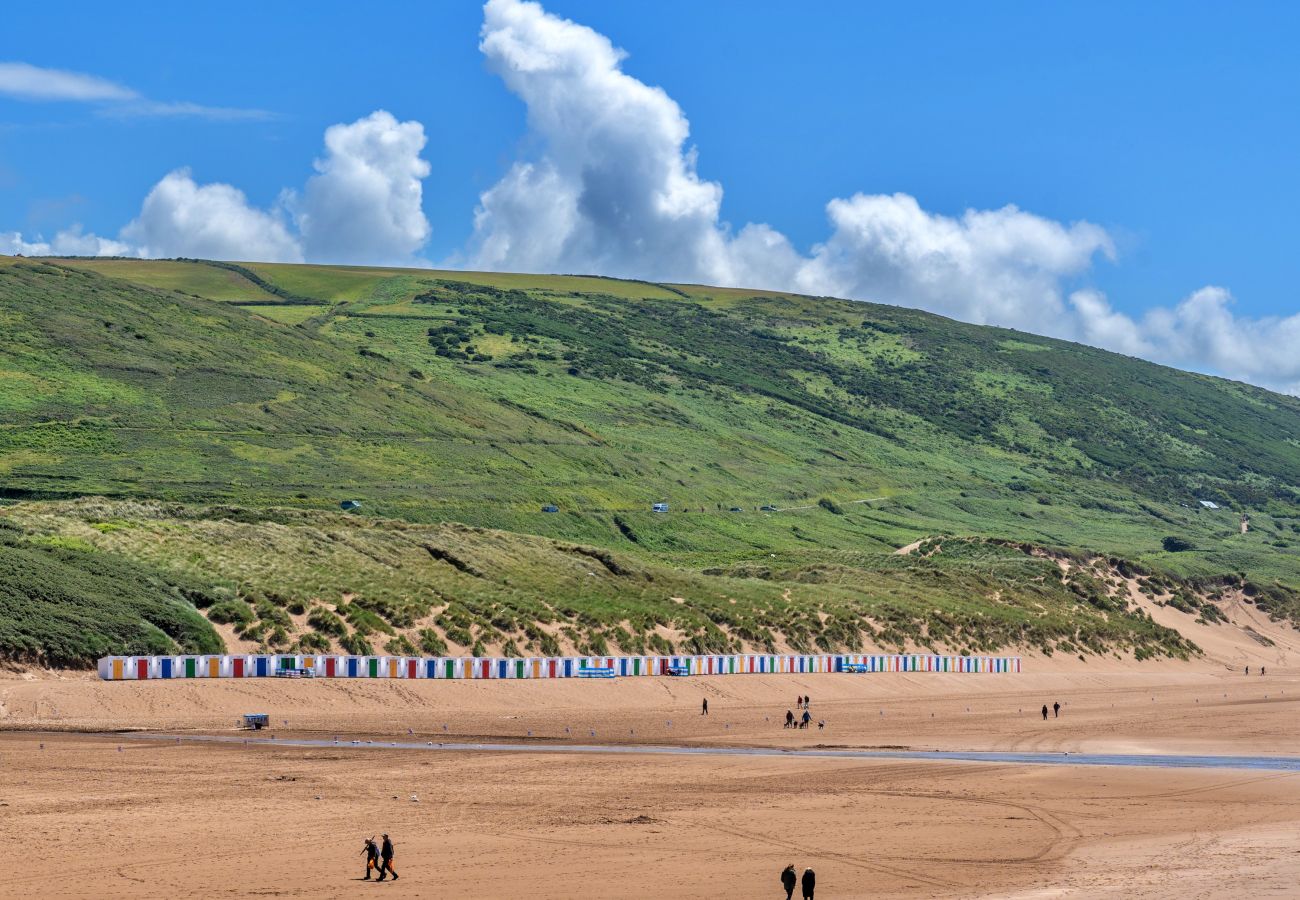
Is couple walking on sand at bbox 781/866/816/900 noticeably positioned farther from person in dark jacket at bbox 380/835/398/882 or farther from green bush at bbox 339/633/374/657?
green bush at bbox 339/633/374/657

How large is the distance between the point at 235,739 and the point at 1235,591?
10402 centimetres

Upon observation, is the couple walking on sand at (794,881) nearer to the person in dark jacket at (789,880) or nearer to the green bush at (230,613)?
the person in dark jacket at (789,880)

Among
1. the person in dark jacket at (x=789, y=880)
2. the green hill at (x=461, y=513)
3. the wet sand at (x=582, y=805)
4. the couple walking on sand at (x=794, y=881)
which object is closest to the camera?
the couple walking on sand at (x=794, y=881)

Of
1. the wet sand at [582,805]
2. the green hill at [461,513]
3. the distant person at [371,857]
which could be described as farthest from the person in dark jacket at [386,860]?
the green hill at [461,513]

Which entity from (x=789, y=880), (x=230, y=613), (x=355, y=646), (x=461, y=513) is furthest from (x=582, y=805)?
(x=461, y=513)

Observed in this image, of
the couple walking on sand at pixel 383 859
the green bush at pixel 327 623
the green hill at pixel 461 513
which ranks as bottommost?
the couple walking on sand at pixel 383 859

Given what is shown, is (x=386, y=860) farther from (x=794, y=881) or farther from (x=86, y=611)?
(x=86, y=611)

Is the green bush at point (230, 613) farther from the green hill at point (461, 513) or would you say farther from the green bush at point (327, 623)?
the green bush at point (327, 623)

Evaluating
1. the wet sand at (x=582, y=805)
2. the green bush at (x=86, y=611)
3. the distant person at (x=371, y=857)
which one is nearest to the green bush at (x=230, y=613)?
the green bush at (x=86, y=611)

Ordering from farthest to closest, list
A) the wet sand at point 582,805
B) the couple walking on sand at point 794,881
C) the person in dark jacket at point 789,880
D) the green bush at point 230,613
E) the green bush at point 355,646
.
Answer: the green bush at point 355,646
the green bush at point 230,613
the wet sand at point 582,805
the person in dark jacket at point 789,880
the couple walking on sand at point 794,881

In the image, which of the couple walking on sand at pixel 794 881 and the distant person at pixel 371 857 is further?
the distant person at pixel 371 857

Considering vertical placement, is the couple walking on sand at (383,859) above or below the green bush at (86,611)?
below

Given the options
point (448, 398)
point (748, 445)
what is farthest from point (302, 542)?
point (748, 445)

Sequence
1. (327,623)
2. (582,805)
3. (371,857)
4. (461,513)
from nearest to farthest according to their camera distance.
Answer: (371,857) → (582,805) → (327,623) → (461,513)
